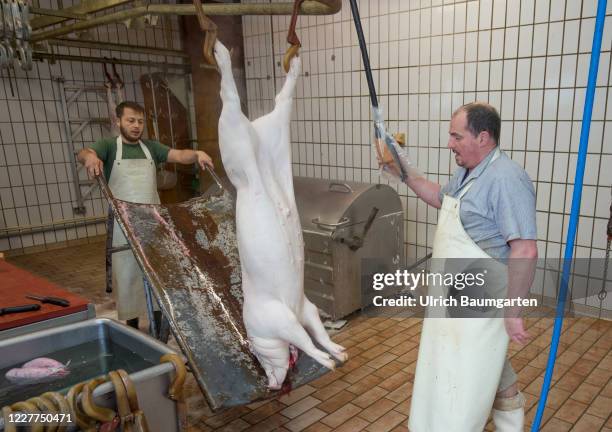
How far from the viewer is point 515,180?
5.23ft

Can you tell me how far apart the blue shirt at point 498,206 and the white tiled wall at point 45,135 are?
473 cm

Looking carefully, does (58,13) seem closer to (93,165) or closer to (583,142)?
(93,165)

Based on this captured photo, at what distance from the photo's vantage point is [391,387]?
251cm

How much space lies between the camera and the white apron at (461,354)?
5.44 feet

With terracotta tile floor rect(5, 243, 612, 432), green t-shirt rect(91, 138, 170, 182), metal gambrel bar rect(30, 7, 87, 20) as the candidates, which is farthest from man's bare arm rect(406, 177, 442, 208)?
metal gambrel bar rect(30, 7, 87, 20)

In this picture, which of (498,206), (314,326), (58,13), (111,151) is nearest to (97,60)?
(58,13)

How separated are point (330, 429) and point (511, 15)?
9.66 feet

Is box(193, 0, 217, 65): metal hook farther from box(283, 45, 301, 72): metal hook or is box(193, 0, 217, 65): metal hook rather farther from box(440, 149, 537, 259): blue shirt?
box(440, 149, 537, 259): blue shirt

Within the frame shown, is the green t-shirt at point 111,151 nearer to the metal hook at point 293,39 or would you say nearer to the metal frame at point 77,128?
the metal hook at point 293,39

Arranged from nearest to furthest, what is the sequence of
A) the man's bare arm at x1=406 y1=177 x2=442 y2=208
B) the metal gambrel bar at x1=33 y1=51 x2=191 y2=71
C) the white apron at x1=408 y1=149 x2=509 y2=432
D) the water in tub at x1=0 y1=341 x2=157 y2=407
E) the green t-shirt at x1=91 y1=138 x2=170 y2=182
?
1. the water in tub at x1=0 y1=341 x2=157 y2=407
2. the white apron at x1=408 y1=149 x2=509 y2=432
3. the man's bare arm at x1=406 y1=177 x2=442 y2=208
4. the green t-shirt at x1=91 y1=138 x2=170 y2=182
5. the metal gambrel bar at x1=33 y1=51 x2=191 y2=71

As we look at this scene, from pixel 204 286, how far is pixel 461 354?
1123 millimetres

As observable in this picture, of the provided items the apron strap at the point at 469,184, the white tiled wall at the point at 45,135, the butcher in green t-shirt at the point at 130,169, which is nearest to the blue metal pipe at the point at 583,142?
the apron strap at the point at 469,184

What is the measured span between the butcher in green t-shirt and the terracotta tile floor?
→ 0.70 meters

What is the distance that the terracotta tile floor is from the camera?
221cm
